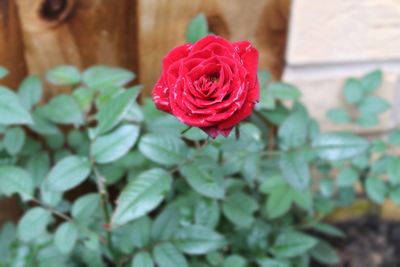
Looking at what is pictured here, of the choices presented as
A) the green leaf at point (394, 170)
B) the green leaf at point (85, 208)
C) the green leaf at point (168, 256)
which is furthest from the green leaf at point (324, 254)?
the green leaf at point (85, 208)

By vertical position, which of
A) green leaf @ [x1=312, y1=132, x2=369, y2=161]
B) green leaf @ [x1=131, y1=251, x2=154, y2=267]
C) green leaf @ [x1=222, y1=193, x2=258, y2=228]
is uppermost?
green leaf @ [x1=312, y1=132, x2=369, y2=161]

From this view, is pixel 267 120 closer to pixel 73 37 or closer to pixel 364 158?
pixel 364 158

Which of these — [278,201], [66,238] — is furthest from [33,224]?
[278,201]

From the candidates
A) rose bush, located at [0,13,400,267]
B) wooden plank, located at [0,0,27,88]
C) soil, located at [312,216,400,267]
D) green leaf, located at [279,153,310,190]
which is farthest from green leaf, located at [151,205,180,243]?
soil, located at [312,216,400,267]

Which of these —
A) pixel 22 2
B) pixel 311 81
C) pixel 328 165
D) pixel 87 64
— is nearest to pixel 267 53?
pixel 311 81

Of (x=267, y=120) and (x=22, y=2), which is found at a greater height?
(x=22, y=2)

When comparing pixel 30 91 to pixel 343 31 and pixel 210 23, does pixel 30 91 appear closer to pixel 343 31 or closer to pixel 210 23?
pixel 210 23

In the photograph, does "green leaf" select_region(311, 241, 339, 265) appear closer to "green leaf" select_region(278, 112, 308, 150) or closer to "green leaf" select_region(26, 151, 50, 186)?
"green leaf" select_region(278, 112, 308, 150)
